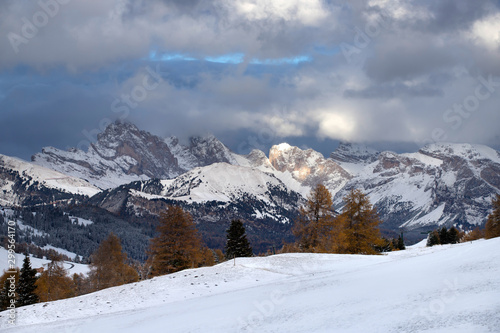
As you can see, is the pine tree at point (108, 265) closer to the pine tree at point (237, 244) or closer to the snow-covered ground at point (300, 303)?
the pine tree at point (237, 244)

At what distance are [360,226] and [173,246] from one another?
21.6 m

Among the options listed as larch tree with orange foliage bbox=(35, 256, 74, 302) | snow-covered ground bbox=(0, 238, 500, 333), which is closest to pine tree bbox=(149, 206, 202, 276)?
snow-covered ground bbox=(0, 238, 500, 333)

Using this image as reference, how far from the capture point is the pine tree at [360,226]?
52.4m

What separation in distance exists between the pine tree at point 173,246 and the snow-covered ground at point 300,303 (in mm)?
14288

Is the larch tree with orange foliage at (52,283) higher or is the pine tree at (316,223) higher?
the pine tree at (316,223)

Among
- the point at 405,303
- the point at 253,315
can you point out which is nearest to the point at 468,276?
the point at 405,303

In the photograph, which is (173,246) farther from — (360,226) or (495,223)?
(495,223)

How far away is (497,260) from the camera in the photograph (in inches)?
964

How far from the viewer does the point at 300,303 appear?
23625 millimetres

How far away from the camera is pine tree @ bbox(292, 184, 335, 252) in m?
53.9

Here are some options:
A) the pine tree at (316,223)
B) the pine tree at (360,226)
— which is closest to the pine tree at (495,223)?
the pine tree at (360,226)

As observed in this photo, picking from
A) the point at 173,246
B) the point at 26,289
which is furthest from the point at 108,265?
the point at 173,246

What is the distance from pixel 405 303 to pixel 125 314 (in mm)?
17065

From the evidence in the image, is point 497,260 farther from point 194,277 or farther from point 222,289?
point 194,277
